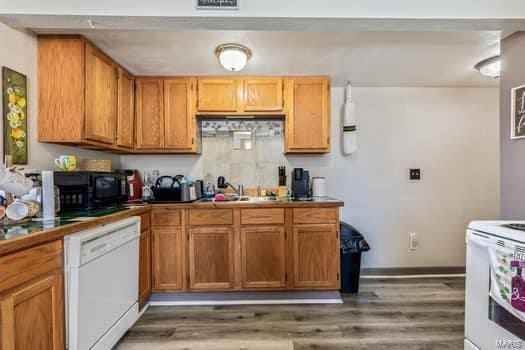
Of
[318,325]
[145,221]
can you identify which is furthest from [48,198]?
[318,325]

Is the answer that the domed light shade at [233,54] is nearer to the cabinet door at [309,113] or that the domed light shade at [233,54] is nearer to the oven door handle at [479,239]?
the cabinet door at [309,113]

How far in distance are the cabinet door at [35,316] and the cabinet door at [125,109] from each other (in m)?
1.56

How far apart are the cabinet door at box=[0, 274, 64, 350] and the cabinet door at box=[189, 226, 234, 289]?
1230mm

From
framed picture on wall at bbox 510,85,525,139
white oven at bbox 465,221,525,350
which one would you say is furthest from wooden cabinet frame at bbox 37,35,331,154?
white oven at bbox 465,221,525,350

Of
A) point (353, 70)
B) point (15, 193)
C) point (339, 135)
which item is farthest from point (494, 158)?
point (15, 193)

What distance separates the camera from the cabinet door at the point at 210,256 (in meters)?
2.59

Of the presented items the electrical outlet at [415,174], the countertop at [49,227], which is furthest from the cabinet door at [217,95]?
the electrical outlet at [415,174]

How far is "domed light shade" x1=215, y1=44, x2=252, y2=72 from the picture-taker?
217 cm

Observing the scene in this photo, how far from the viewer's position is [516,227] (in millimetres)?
1444

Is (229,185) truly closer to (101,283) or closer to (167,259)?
(167,259)

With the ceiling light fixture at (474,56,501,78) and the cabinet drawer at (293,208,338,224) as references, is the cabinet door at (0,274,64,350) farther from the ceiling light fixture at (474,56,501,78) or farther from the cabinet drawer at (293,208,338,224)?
the ceiling light fixture at (474,56,501,78)

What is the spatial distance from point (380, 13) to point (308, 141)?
4.73ft

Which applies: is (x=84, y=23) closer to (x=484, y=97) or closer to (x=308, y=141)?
(x=308, y=141)

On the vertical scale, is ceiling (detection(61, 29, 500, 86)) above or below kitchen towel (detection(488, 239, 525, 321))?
above
